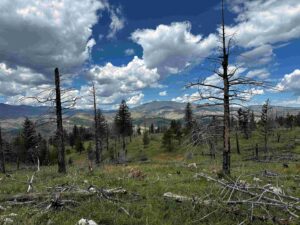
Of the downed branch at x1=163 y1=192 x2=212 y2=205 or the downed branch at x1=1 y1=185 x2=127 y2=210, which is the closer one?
the downed branch at x1=1 y1=185 x2=127 y2=210

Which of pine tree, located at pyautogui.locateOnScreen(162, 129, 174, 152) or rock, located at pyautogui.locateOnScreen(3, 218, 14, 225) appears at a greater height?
rock, located at pyautogui.locateOnScreen(3, 218, 14, 225)

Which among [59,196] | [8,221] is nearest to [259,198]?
→ [59,196]

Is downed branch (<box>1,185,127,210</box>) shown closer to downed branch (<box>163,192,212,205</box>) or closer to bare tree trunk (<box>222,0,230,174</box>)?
downed branch (<box>163,192,212,205</box>)

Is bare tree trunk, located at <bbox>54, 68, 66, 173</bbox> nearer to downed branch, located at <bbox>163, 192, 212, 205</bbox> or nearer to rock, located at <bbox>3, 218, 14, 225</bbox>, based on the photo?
downed branch, located at <bbox>163, 192, 212, 205</bbox>

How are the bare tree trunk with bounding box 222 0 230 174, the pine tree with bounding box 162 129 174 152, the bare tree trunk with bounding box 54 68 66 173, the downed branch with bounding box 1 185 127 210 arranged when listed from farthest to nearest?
the pine tree with bounding box 162 129 174 152 → the bare tree trunk with bounding box 54 68 66 173 → the bare tree trunk with bounding box 222 0 230 174 → the downed branch with bounding box 1 185 127 210

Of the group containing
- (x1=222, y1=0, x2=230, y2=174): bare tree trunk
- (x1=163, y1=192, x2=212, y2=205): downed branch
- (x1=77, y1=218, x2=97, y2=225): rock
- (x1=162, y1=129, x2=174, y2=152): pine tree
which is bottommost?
(x1=162, y1=129, x2=174, y2=152): pine tree

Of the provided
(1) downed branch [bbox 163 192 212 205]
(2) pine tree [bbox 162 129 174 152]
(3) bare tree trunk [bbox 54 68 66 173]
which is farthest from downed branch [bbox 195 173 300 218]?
(2) pine tree [bbox 162 129 174 152]

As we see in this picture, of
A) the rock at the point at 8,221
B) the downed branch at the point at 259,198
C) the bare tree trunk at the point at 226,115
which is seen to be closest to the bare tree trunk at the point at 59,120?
the bare tree trunk at the point at 226,115

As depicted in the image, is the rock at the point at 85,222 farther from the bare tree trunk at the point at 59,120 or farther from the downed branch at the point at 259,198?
the bare tree trunk at the point at 59,120

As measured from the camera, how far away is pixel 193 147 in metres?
18.0

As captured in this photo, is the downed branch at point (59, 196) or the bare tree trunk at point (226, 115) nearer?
the downed branch at point (59, 196)

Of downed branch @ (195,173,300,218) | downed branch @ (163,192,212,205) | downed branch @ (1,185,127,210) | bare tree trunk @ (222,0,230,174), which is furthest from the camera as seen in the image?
bare tree trunk @ (222,0,230,174)

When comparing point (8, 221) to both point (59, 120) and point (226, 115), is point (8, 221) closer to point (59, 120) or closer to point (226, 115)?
point (226, 115)

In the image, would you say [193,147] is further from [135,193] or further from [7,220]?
[7,220]
